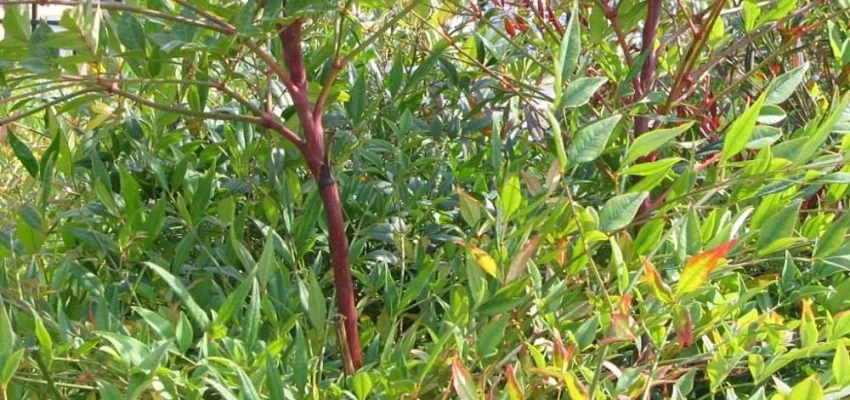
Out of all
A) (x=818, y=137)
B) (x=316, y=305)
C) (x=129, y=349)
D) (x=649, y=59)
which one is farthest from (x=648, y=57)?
(x=129, y=349)

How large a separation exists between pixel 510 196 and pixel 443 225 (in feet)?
0.78

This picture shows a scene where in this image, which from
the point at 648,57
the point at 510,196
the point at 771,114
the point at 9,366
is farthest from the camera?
the point at 648,57

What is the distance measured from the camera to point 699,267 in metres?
0.59

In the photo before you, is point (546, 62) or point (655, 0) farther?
point (546, 62)

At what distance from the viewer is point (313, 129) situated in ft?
2.44

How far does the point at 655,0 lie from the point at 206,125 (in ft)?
1.42

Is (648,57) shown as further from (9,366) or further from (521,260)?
(9,366)

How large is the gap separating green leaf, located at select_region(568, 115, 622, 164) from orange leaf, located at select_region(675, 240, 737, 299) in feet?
0.26

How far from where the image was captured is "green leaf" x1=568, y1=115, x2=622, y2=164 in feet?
2.02

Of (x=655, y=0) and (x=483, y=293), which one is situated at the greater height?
(x=655, y=0)

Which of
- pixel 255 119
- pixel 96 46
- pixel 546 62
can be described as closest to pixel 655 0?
pixel 546 62

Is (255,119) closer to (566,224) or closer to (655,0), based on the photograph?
(566,224)

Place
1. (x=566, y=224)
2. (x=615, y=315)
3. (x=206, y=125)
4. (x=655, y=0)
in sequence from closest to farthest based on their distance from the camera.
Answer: (x=615, y=315) < (x=566, y=224) < (x=655, y=0) < (x=206, y=125)

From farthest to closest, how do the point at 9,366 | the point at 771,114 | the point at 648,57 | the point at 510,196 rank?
the point at 648,57
the point at 771,114
the point at 510,196
the point at 9,366
